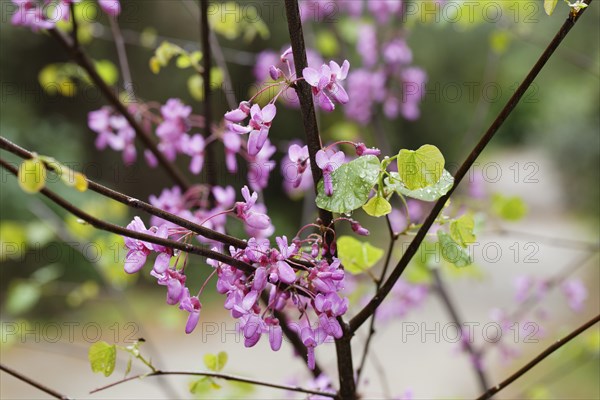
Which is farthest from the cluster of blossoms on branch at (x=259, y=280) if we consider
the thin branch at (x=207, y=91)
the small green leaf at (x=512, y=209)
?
the small green leaf at (x=512, y=209)

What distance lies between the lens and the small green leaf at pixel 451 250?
0.88 meters

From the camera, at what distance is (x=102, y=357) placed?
881mm

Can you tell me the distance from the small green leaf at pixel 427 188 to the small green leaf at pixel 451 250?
0.38 feet

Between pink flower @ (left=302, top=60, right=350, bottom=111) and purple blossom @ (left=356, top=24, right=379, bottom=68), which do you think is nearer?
pink flower @ (left=302, top=60, right=350, bottom=111)

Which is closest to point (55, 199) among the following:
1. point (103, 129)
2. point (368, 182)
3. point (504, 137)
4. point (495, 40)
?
point (368, 182)

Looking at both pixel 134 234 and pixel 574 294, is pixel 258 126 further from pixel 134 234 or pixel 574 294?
pixel 574 294

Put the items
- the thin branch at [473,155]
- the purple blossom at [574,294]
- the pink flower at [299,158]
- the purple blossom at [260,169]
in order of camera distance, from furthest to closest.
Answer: the purple blossom at [574,294], the purple blossom at [260,169], the pink flower at [299,158], the thin branch at [473,155]

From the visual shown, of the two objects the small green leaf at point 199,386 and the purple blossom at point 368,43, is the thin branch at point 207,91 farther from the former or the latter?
the purple blossom at point 368,43

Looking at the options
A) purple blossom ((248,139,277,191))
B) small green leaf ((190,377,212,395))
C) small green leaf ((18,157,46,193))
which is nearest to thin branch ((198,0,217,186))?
purple blossom ((248,139,277,191))

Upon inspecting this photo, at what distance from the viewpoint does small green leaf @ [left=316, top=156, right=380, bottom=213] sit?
732 mm

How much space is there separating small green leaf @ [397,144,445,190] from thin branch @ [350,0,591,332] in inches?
1.2

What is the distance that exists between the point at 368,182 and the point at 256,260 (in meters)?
0.16

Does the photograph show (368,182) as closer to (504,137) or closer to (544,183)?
(544,183)

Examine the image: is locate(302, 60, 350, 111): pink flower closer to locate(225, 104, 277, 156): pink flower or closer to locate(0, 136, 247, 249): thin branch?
locate(225, 104, 277, 156): pink flower
